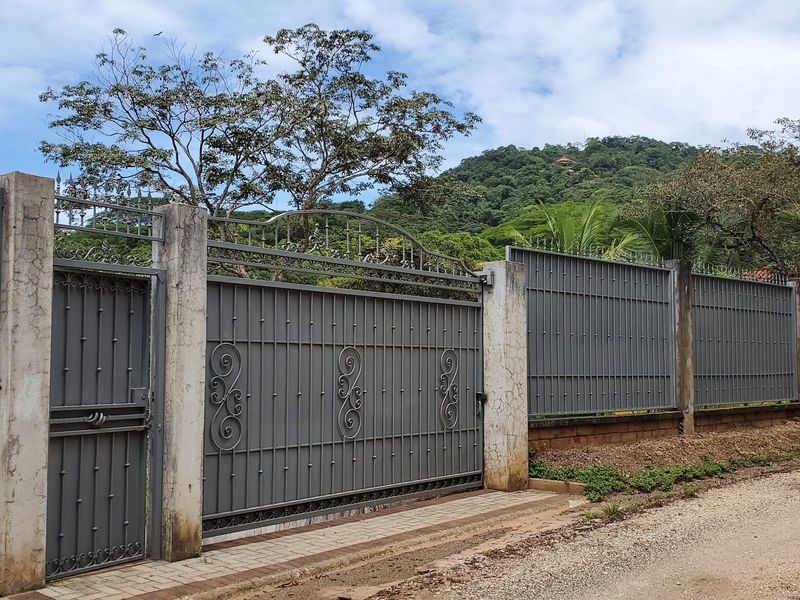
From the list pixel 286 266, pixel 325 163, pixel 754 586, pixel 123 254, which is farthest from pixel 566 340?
pixel 325 163

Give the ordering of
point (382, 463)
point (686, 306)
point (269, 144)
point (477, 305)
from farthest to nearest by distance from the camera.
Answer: point (269, 144) < point (686, 306) < point (477, 305) < point (382, 463)

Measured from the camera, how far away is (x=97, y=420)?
5.50 metres

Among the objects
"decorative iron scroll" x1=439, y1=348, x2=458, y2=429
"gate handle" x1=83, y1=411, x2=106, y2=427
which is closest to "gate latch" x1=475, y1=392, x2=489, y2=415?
"decorative iron scroll" x1=439, y1=348, x2=458, y2=429

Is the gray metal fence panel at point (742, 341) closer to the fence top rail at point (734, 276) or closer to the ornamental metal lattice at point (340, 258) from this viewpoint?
the fence top rail at point (734, 276)

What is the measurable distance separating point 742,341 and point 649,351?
2.84 meters

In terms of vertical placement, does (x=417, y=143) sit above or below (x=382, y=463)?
above

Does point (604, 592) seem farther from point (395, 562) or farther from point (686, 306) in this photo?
point (686, 306)

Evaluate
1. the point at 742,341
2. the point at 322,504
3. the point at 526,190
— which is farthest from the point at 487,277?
the point at 526,190

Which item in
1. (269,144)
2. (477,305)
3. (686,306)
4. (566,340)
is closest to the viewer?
(477,305)

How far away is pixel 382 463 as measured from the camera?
7.75 m

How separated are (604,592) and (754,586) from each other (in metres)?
0.95

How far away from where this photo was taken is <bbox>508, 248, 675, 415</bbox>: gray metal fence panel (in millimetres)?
A: 9578

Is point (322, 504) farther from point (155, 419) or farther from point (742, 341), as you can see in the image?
point (742, 341)

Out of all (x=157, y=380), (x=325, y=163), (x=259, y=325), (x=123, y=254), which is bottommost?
(x=157, y=380)
